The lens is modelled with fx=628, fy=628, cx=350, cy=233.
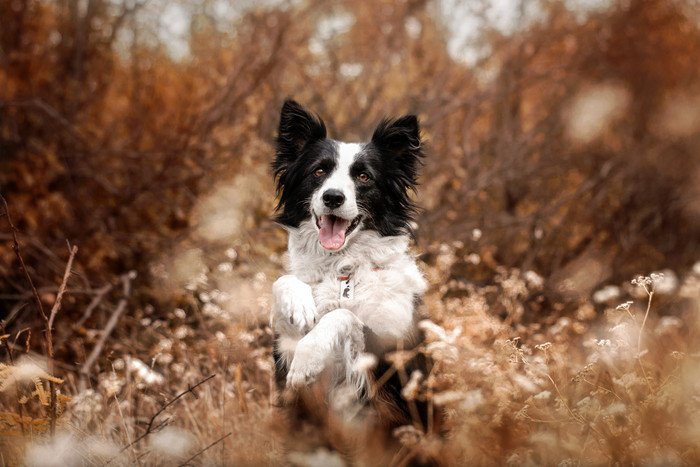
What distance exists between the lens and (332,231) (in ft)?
10.9

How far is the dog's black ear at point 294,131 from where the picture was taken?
3.72 meters

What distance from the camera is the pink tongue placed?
3250mm

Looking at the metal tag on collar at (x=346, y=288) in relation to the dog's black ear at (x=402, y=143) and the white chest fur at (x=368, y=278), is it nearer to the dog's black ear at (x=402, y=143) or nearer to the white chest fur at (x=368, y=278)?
the white chest fur at (x=368, y=278)

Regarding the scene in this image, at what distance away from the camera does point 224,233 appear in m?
6.39

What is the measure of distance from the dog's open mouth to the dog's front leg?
441 millimetres

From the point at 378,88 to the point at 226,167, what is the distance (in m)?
2.05

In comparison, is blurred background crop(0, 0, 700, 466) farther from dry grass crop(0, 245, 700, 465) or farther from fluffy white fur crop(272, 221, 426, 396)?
fluffy white fur crop(272, 221, 426, 396)

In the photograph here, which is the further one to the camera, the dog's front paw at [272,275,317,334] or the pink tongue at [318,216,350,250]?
the pink tongue at [318,216,350,250]

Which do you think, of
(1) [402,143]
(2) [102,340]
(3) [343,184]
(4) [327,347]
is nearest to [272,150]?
(2) [102,340]

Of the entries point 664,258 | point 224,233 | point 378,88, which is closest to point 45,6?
point 224,233

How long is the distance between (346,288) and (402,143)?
1110 mm

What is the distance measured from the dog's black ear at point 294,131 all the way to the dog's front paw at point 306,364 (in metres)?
1.49

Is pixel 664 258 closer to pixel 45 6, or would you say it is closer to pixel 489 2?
pixel 489 2

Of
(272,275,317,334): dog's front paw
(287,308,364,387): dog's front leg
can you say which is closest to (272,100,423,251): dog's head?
(272,275,317,334): dog's front paw
